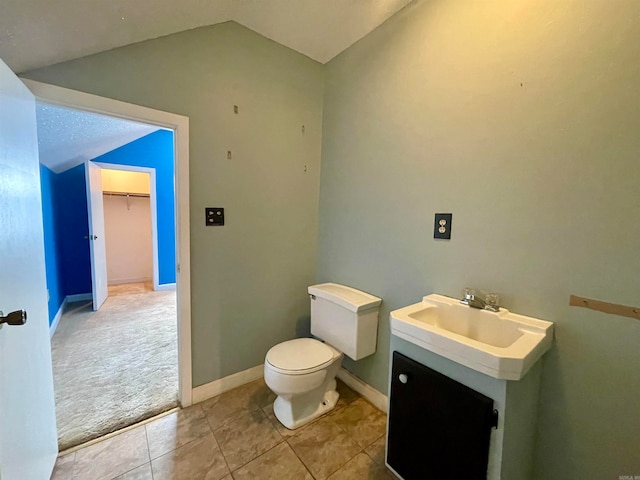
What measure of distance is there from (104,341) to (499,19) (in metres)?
3.86

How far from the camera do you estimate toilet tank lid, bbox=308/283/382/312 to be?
5.60 feet

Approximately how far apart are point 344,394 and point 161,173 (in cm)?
427

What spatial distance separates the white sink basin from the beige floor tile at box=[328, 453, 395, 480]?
2.53ft

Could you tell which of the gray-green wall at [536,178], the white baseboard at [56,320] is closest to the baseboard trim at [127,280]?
the white baseboard at [56,320]

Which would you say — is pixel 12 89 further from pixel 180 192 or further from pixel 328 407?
pixel 328 407

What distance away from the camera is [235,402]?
186cm

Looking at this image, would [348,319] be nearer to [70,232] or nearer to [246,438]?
[246,438]

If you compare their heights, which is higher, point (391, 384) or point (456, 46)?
point (456, 46)

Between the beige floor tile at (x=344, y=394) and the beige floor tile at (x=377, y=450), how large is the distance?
0.36 meters

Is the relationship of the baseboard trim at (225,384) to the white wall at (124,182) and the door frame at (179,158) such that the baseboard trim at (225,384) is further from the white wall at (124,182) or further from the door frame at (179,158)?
the white wall at (124,182)

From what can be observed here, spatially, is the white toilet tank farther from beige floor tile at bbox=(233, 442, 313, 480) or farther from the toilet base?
beige floor tile at bbox=(233, 442, 313, 480)

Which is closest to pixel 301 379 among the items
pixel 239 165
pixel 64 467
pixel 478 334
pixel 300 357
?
pixel 300 357

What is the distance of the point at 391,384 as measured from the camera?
1294 millimetres

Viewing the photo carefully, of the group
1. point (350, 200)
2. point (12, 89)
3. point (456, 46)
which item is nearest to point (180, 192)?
point (12, 89)
